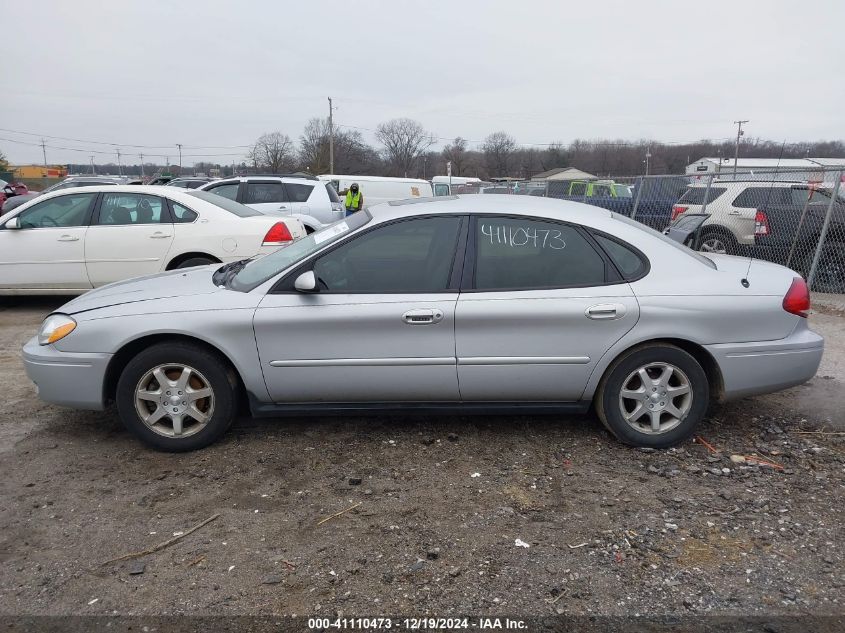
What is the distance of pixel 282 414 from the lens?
4.03m

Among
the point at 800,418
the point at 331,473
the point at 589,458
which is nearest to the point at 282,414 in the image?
the point at 331,473

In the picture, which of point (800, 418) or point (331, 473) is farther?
point (800, 418)

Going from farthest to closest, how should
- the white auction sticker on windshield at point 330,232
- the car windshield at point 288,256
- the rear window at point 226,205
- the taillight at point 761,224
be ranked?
the taillight at point 761,224, the rear window at point 226,205, the white auction sticker on windshield at point 330,232, the car windshield at point 288,256

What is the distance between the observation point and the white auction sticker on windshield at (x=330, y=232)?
4219 millimetres

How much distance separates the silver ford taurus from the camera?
3887 mm

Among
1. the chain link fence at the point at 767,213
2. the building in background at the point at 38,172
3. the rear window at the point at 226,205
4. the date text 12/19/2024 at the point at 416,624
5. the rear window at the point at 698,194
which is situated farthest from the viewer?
the building in background at the point at 38,172

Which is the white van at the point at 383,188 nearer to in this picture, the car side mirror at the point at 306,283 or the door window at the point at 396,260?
the door window at the point at 396,260

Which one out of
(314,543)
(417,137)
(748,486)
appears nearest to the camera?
(314,543)

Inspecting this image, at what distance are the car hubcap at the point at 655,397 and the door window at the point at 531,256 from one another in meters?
0.64

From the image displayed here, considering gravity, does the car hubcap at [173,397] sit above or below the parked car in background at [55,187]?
above

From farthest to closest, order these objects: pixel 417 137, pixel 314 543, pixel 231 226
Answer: pixel 417 137 → pixel 231 226 → pixel 314 543

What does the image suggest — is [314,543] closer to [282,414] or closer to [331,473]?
[331,473]

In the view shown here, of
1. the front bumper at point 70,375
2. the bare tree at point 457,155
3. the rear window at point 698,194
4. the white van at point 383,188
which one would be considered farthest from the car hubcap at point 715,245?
the bare tree at point 457,155

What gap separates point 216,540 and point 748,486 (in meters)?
2.83
